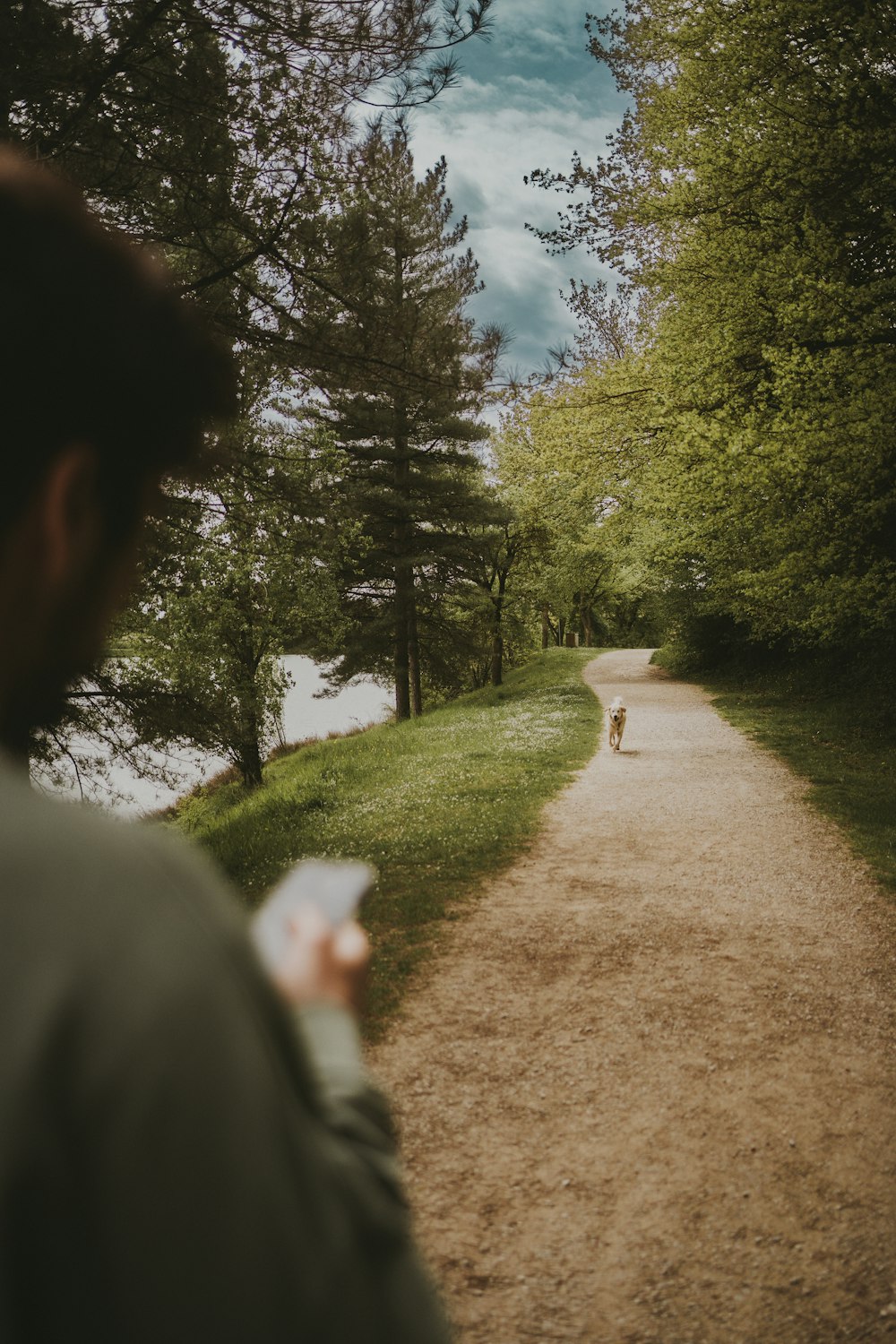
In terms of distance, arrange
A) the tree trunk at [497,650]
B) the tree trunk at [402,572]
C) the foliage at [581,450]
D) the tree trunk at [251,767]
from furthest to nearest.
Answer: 1. the tree trunk at [497,650]
2. the tree trunk at [402,572]
3. the tree trunk at [251,767]
4. the foliage at [581,450]

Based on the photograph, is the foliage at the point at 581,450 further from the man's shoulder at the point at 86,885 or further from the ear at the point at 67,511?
the man's shoulder at the point at 86,885

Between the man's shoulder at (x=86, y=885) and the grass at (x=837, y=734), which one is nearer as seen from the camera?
the man's shoulder at (x=86, y=885)

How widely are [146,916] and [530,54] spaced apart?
6.97 m

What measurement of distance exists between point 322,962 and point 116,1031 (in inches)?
21.2

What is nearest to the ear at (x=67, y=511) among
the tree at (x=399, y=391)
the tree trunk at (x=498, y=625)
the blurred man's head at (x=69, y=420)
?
the blurred man's head at (x=69, y=420)

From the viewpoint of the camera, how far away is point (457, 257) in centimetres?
1909

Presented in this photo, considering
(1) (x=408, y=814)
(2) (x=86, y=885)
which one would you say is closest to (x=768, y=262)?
(1) (x=408, y=814)

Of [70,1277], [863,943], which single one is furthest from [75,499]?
[863,943]

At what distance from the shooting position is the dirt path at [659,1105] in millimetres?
3006

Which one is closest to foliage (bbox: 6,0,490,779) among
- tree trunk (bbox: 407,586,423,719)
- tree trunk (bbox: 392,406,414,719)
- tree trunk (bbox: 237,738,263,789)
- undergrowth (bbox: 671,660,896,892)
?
tree trunk (bbox: 237,738,263,789)

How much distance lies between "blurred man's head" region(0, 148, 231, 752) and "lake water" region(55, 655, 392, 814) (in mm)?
8937

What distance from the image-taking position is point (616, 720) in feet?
45.9

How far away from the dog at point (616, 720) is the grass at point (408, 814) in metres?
0.70

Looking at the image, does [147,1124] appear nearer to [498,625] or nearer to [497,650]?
[498,625]
